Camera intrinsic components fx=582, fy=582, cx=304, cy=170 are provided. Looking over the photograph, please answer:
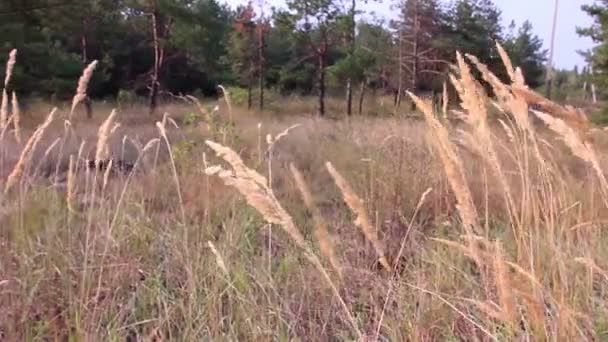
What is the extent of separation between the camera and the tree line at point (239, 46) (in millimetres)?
13812

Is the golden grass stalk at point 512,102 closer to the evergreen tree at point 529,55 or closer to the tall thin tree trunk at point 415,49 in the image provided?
the tall thin tree trunk at point 415,49

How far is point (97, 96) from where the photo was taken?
26.5 metres

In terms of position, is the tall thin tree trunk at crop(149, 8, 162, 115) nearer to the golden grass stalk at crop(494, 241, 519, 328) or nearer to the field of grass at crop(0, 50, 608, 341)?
the field of grass at crop(0, 50, 608, 341)

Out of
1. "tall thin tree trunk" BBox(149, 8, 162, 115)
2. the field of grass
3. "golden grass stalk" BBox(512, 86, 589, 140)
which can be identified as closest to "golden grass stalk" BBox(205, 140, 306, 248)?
the field of grass

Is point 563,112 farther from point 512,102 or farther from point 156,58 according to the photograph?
point 156,58

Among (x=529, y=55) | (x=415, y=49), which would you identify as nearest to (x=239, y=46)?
(x=415, y=49)

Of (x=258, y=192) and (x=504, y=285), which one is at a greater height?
(x=258, y=192)

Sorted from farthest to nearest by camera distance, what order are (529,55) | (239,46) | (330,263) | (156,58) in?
(529,55) < (239,46) < (156,58) < (330,263)

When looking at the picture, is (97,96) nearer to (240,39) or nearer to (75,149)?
(240,39)

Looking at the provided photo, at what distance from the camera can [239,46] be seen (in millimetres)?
25406

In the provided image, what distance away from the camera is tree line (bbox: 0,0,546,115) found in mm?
13812

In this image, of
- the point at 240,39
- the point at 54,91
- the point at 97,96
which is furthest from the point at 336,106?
the point at 54,91

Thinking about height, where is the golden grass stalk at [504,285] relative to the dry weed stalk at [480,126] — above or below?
below

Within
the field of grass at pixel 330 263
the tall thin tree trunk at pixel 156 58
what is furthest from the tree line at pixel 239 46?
the field of grass at pixel 330 263
